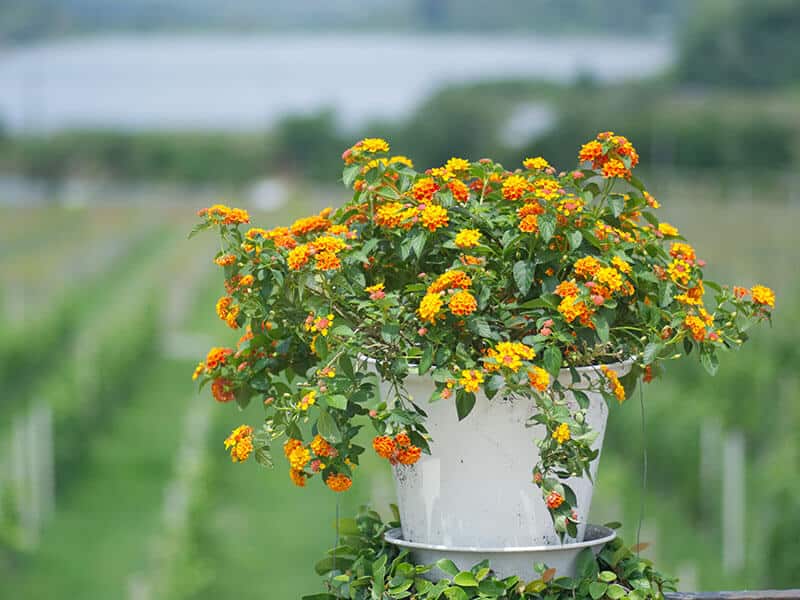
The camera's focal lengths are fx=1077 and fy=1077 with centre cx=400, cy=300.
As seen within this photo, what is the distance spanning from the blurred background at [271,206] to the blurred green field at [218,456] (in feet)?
0.07

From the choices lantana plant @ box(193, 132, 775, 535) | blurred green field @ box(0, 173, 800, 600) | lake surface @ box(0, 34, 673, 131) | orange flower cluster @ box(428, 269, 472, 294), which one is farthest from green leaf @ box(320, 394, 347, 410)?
lake surface @ box(0, 34, 673, 131)

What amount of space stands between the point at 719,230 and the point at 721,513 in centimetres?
292

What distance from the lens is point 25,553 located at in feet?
16.6

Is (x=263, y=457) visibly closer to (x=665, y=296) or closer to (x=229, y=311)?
(x=229, y=311)

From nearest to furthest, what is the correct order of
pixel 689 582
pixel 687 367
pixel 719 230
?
pixel 689 582 → pixel 687 367 → pixel 719 230

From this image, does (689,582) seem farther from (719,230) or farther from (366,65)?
(366,65)

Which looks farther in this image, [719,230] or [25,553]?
[719,230]

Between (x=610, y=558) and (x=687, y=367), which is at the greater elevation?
(x=687, y=367)

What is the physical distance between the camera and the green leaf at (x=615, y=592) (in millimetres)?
861

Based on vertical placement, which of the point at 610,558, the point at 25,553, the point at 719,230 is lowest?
the point at 25,553

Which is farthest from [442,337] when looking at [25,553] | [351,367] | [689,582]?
[25,553]

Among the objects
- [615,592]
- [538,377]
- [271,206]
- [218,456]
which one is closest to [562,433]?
[538,377]

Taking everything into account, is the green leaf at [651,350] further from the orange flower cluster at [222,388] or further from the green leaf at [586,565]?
the orange flower cluster at [222,388]

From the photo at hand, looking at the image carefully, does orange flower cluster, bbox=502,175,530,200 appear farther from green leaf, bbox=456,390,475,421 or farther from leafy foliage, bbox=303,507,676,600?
leafy foliage, bbox=303,507,676,600
